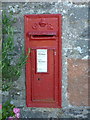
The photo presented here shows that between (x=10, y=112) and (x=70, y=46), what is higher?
(x=70, y=46)

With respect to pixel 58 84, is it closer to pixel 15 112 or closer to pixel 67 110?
pixel 67 110

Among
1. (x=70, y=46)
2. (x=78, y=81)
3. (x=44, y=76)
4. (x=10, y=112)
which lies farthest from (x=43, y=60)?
(x=10, y=112)

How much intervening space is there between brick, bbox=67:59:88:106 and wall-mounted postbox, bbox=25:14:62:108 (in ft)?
0.61

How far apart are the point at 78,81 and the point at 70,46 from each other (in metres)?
0.58

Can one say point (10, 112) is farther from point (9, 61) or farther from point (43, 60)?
point (43, 60)

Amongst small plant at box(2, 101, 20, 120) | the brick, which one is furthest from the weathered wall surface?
small plant at box(2, 101, 20, 120)

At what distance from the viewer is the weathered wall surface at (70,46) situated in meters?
4.10

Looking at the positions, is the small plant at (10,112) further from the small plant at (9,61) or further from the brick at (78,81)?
the brick at (78,81)

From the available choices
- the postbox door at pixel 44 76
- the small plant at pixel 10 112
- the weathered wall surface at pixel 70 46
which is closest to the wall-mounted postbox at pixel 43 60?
the postbox door at pixel 44 76

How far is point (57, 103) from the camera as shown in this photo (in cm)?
421

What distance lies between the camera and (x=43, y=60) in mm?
4129

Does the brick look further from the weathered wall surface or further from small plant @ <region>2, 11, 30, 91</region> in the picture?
small plant @ <region>2, 11, 30, 91</region>

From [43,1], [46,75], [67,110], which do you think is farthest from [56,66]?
[43,1]

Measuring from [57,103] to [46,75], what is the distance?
50 cm
